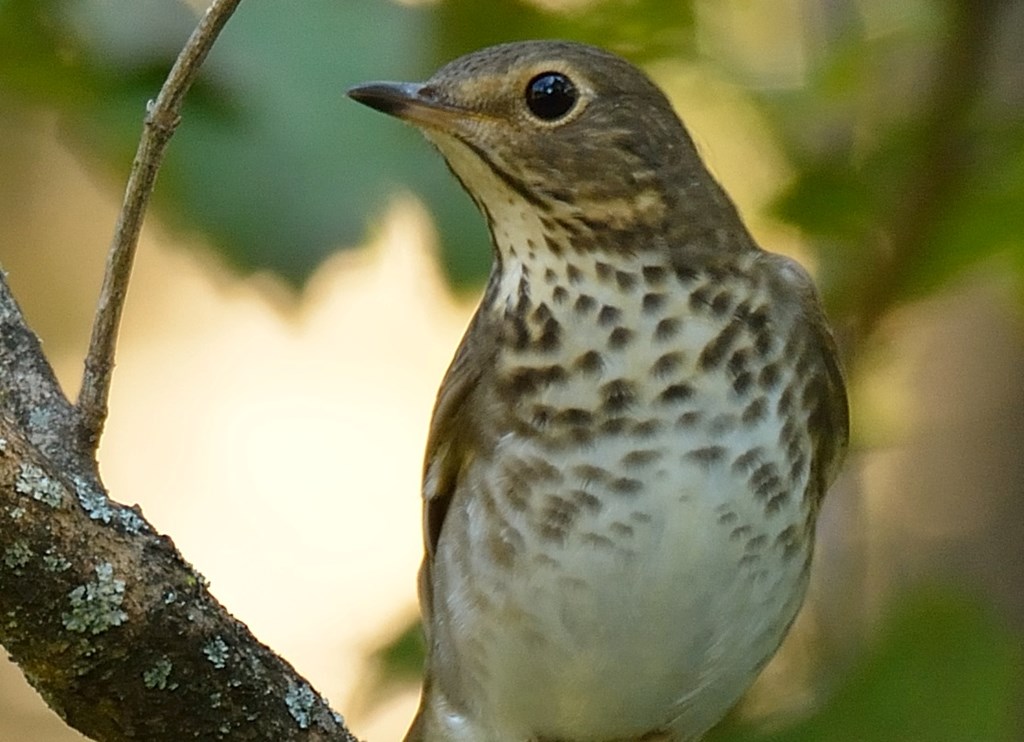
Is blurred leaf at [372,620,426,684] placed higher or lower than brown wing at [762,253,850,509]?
lower

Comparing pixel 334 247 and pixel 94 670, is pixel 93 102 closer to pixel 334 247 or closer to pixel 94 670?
pixel 334 247

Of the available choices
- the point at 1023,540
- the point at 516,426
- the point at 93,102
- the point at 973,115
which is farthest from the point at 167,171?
the point at 1023,540

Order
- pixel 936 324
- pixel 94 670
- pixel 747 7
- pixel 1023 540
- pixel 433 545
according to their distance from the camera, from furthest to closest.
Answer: pixel 936 324 < pixel 1023 540 < pixel 747 7 < pixel 433 545 < pixel 94 670

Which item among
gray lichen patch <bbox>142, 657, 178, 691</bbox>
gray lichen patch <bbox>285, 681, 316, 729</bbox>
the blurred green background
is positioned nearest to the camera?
gray lichen patch <bbox>142, 657, 178, 691</bbox>

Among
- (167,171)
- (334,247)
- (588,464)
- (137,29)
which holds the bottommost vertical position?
(588,464)

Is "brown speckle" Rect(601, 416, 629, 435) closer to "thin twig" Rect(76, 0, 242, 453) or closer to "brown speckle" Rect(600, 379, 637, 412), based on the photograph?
"brown speckle" Rect(600, 379, 637, 412)

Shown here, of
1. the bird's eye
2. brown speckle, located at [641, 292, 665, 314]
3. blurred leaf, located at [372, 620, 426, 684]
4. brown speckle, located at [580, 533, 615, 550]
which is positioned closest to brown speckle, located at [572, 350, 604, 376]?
brown speckle, located at [641, 292, 665, 314]

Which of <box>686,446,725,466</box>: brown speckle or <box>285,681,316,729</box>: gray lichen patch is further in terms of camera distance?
<box>686,446,725,466</box>: brown speckle

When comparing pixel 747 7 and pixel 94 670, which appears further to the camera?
pixel 747 7
